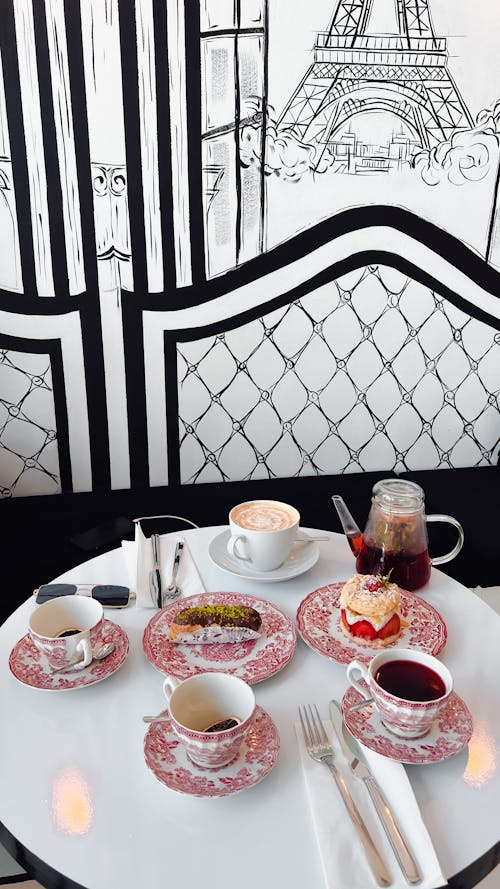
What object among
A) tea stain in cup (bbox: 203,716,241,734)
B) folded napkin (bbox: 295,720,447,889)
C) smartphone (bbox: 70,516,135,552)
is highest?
tea stain in cup (bbox: 203,716,241,734)

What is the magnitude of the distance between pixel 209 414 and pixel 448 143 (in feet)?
3.60

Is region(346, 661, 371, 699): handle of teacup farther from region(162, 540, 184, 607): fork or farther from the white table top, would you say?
region(162, 540, 184, 607): fork

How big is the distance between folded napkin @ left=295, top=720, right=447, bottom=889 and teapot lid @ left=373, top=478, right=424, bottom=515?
1.43 ft

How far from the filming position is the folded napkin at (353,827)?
2.52 ft

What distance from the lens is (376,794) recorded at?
33.9 inches

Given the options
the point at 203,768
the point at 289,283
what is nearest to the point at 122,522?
the point at 289,283

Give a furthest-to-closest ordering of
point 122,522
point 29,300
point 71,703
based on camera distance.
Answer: point 29,300 < point 122,522 < point 71,703

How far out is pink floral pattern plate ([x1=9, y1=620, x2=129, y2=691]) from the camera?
102cm

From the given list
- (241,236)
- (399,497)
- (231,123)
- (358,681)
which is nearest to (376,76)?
(231,123)

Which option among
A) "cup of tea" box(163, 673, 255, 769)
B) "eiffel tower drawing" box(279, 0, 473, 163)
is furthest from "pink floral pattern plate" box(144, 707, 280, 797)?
"eiffel tower drawing" box(279, 0, 473, 163)

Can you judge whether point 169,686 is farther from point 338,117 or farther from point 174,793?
point 338,117

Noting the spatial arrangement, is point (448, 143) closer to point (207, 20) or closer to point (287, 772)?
A: point (207, 20)

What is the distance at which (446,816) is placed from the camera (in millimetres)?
846

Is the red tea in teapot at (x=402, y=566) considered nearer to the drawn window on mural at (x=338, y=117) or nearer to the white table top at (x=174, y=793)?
the white table top at (x=174, y=793)
